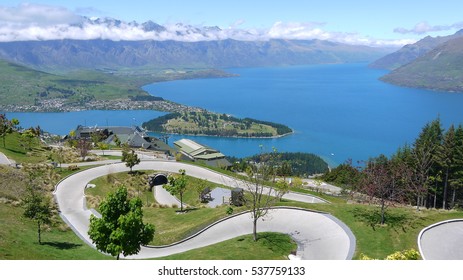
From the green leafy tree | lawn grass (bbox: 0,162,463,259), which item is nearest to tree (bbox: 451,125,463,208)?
lawn grass (bbox: 0,162,463,259)

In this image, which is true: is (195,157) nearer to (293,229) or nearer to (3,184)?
(3,184)

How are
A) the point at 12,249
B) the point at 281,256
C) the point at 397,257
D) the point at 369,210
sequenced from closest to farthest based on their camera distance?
the point at 397,257 → the point at 12,249 → the point at 281,256 → the point at 369,210

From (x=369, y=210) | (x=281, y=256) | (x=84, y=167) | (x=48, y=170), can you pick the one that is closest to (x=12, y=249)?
(x=281, y=256)

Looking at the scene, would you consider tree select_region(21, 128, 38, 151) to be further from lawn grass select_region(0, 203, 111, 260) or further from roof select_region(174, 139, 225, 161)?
roof select_region(174, 139, 225, 161)

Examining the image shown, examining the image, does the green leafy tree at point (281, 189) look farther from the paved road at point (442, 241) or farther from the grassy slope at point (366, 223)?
the paved road at point (442, 241)

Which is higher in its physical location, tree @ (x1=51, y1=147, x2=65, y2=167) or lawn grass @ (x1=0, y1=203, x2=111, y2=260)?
lawn grass @ (x1=0, y1=203, x2=111, y2=260)

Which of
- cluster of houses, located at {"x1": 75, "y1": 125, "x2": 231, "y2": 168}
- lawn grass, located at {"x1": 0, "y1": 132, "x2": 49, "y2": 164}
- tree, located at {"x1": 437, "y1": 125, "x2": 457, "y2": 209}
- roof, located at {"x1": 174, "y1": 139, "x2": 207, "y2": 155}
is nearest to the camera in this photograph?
tree, located at {"x1": 437, "y1": 125, "x2": 457, "y2": 209}

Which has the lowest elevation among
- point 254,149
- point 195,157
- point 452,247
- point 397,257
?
point 254,149
